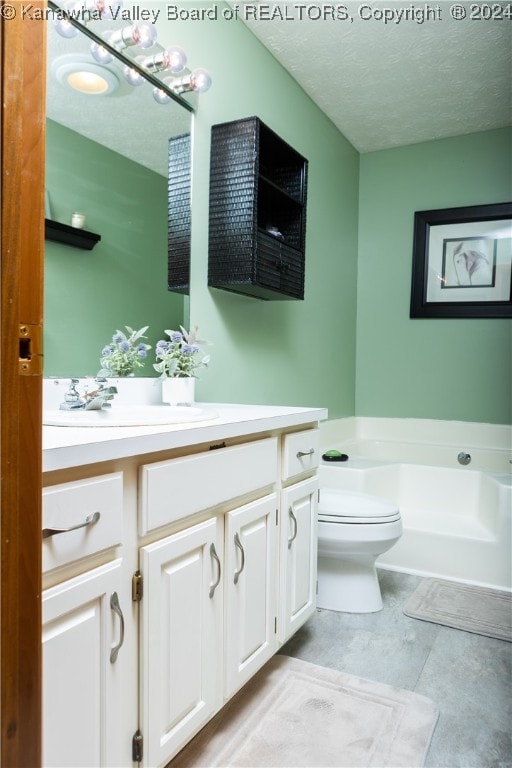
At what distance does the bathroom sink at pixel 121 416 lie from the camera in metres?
1.15

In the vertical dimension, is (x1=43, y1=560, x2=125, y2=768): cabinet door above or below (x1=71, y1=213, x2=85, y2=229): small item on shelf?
below

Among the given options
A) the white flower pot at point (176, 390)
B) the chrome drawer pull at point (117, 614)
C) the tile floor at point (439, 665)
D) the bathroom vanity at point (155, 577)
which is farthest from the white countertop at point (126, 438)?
→ the tile floor at point (439, 665)

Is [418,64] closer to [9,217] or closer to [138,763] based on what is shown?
[9,217]

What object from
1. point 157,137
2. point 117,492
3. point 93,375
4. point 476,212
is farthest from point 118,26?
point 476,212

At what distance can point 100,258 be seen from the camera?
161 cm

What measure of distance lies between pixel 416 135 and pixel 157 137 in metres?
2.12

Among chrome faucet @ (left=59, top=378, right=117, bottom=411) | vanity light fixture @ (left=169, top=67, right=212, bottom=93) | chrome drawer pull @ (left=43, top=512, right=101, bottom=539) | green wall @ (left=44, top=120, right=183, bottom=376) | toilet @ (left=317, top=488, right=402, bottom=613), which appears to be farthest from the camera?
toilet @ (left=317, top=488, right=402, bottom=613)

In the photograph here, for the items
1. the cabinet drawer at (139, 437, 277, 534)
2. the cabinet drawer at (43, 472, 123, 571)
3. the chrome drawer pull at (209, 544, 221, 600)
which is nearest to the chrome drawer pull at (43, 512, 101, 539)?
the cabinet drawer at (43, 472, 123, 571)

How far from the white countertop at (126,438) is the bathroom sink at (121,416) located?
2 cm

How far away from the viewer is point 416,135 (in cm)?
332

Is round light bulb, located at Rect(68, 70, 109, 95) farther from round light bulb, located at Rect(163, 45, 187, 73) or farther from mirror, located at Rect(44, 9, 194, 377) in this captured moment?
round light bulb, located at Rect(163, 45, 187, 73)

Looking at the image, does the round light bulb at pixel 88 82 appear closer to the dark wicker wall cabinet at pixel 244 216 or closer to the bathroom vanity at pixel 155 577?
the dark wicker wall cabinet at pixel 244 216

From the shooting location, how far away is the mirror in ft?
4.82

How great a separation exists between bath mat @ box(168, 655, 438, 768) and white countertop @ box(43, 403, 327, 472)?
791mm
